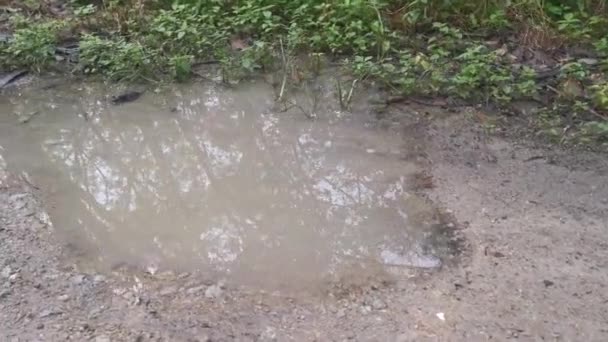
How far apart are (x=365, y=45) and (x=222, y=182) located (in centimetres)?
178

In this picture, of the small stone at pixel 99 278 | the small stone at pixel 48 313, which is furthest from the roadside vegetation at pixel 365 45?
the small stone at pixel 48 313

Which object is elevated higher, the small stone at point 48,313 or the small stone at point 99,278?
the small stone at point 48,313

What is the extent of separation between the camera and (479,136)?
4.00 metres

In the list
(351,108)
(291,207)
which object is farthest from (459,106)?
(291,207)

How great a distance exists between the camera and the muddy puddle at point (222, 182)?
311 cm

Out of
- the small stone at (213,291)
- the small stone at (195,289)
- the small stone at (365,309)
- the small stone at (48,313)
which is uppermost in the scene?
the small stone at (48,313)

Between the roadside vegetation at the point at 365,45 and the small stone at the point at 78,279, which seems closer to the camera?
the small stone at the point at 78,279

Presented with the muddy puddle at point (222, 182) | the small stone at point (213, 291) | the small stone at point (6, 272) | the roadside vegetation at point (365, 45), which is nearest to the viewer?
the small stone at point (213, 291)

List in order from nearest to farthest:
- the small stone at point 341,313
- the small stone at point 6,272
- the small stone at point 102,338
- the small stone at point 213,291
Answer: the small stone at point 102,338 < the small stone at point 341,313 < the small stone at point 213,291 < the small stone at point 6,272

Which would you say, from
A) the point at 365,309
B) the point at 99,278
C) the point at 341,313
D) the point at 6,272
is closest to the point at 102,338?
the point at 99,278

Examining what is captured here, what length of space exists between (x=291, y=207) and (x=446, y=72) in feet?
5.65

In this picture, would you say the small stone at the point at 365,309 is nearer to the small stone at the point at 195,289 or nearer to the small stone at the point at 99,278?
the small stone at the point at 195,289

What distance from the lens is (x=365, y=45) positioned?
486cm

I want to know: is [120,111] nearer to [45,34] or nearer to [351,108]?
[45,34]
